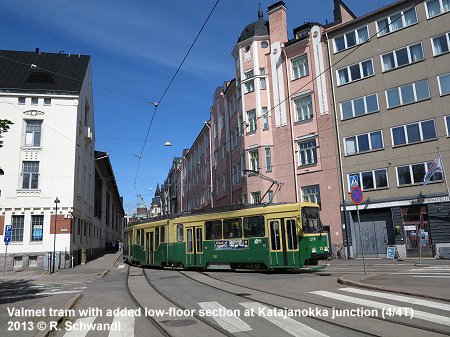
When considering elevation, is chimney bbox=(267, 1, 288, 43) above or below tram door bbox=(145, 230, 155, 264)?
above

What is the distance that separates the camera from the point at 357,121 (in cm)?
3003

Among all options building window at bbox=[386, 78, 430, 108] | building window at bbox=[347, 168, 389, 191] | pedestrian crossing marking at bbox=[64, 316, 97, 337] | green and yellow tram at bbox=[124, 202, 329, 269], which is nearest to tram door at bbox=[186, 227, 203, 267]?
green and yellow tram at bbox=[124, 202, 329, 269]

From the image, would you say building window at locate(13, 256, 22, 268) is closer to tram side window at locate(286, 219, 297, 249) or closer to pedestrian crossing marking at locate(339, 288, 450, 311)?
tram side window at locate(286, 219, 297, 249)

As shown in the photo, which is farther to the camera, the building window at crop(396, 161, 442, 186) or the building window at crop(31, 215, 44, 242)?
the building window at crop(31, 215, 44, 242)

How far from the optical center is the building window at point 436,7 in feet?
86.7

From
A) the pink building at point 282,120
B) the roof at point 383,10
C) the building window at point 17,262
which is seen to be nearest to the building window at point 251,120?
the pink building at point 282,120

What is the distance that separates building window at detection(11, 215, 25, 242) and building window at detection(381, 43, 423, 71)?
88.4 feet

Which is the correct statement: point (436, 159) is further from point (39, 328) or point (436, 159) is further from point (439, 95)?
point (39, 328)

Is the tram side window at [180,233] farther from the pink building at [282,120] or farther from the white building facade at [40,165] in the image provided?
the pink building at [282,120]

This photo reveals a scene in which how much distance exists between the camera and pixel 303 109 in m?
33.2

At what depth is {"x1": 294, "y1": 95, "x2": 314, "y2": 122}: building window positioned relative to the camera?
107 ft

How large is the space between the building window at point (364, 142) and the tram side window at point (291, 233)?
47.0 ft

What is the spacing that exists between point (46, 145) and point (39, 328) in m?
23.7

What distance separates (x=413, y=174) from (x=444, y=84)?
19.6 feet
